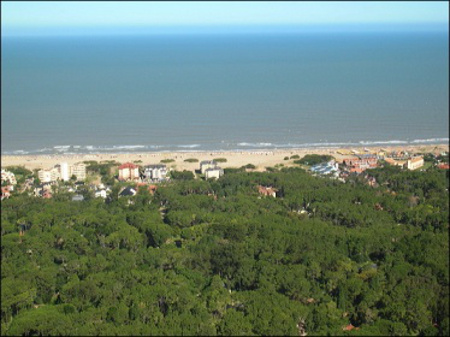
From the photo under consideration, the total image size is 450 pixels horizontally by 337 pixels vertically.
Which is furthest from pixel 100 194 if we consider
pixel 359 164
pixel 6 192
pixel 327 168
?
Result: pixel 359 164

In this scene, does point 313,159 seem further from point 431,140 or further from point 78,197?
point 78,197

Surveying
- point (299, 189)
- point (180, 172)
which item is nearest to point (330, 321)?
point (299, 189)

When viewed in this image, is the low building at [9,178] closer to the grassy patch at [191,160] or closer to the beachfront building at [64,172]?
the beachfront building at [64,172]

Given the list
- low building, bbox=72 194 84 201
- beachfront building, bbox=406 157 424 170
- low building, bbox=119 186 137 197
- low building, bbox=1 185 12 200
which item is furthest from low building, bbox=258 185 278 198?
low building, bbox=1 185 12 200

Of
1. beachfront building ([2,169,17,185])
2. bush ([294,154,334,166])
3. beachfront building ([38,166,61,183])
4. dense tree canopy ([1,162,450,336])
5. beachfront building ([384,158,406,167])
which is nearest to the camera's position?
dense tree canopy ([1,162,450,336])

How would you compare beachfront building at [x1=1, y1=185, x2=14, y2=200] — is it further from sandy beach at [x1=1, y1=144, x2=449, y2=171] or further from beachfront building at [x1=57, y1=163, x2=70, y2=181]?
sandy beach at [x1=1, y1=144, x2=449, y2=171]

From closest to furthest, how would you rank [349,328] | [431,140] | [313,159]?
1. [349,328]
2. [313,159]
3. [431,140]
